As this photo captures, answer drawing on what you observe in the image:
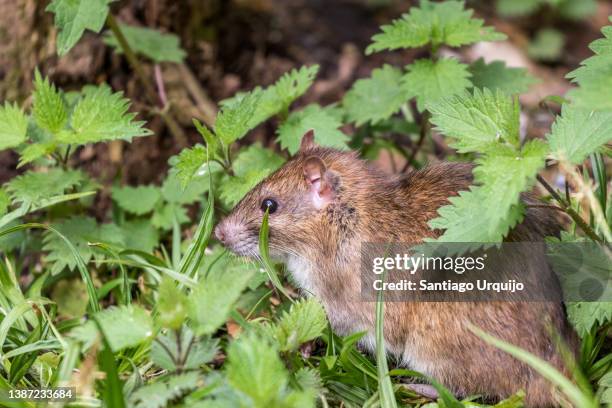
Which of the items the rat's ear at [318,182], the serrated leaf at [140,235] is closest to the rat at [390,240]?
the rat's ear at [318,182]

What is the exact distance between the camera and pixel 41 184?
164 inches

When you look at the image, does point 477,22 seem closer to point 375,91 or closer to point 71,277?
point 375,91

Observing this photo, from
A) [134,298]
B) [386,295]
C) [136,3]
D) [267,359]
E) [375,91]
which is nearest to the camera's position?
[267,359]

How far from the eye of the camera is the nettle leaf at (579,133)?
3154 mm

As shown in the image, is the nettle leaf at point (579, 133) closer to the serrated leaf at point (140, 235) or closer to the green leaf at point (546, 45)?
the serrated leaf at point (140, 235)

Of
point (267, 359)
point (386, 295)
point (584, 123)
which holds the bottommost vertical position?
point (386, 295)

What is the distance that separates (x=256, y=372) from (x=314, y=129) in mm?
2128

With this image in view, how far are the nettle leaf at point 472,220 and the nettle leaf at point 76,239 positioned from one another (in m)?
2.05

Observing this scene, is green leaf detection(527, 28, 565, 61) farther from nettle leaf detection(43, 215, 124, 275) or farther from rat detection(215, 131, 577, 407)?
nettle leaf detection(43, 215, 124, 275)

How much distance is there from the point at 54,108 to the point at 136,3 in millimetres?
1867

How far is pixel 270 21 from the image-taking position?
7238 millimetres

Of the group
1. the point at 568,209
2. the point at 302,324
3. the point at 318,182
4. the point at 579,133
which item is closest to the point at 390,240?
the point at 318,182

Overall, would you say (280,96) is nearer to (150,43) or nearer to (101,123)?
(101,123)

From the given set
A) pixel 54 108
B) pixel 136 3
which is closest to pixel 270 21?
pixel 136 3
